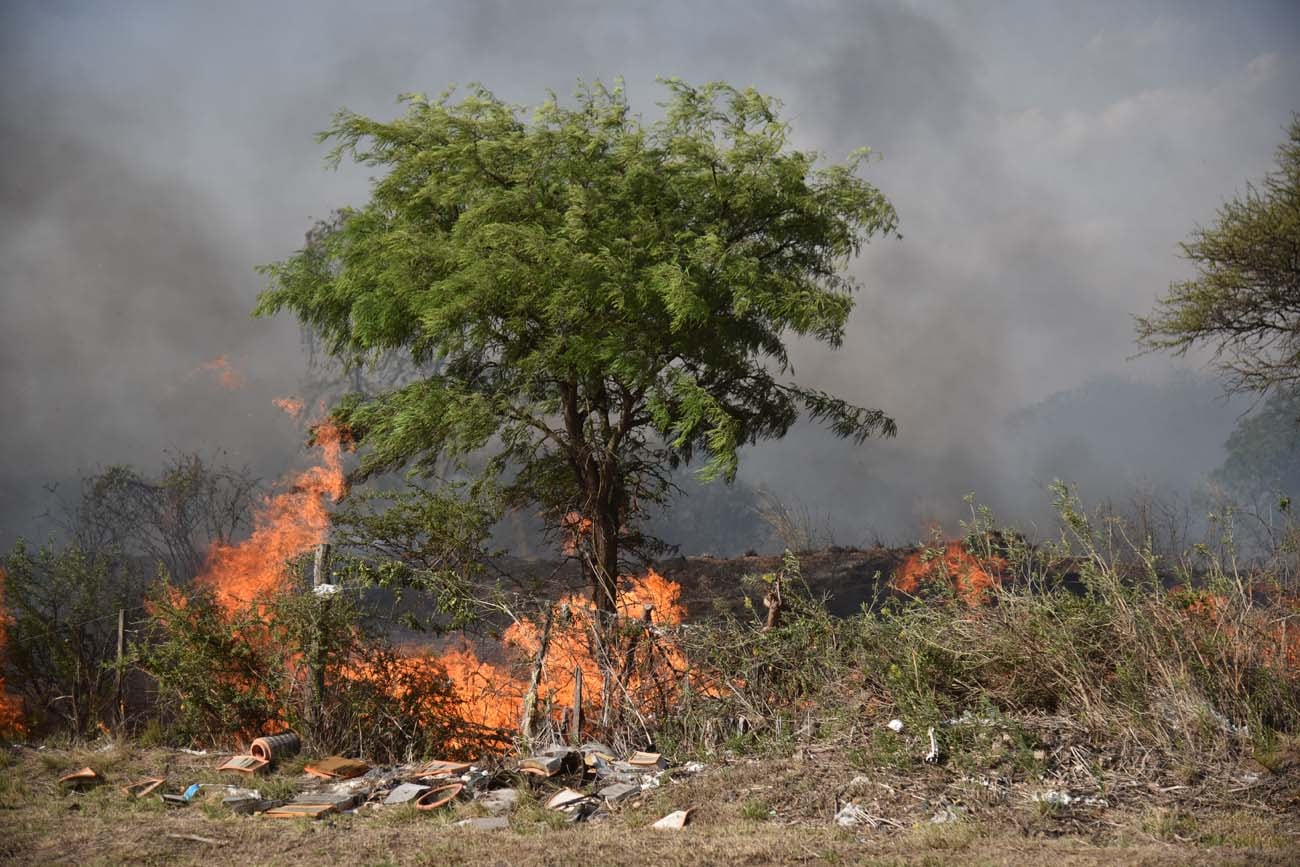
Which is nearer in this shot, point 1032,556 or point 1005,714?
point 1005,714

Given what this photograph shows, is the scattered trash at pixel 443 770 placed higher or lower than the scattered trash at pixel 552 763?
lower

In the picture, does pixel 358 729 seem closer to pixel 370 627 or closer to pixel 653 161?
pixel 370 627

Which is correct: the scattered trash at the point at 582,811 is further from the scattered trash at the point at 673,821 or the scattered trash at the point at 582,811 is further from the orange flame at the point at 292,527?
the orange flame at the point at 292,527

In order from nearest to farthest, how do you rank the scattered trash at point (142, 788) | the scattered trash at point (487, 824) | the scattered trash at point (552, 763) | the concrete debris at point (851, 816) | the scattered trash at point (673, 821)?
1. the concrete debris at point (851, 816)
2. the scattered trash at point (673, 821)
3. the scattered trash at point (487, 824)
4. the scattered trash at point (552, 763)
5. the scattered trash at point (142, 788)

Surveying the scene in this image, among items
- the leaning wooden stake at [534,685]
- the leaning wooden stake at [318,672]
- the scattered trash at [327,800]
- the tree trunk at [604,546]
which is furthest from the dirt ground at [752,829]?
the tree trunk at [604,546]

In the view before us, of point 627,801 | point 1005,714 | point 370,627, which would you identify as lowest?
point 627,801

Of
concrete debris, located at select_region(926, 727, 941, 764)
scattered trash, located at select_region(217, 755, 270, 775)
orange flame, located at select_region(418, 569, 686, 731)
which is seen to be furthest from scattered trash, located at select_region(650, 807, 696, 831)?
scattered trash, located at select_region(217, 755, 270, 775)

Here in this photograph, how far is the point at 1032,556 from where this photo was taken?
27.9 ft

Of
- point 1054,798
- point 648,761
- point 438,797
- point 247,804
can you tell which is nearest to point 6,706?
point 247,804

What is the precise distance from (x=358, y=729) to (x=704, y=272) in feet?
23.9

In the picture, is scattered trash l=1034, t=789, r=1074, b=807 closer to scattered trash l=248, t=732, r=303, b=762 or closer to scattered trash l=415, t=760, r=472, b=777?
scattered trash l=415, t=760, r=472, b=777

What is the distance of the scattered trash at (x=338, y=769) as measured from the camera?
355 inches

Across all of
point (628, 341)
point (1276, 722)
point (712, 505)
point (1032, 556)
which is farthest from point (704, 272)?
point (712, 505)

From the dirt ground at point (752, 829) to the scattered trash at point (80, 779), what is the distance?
43cm
